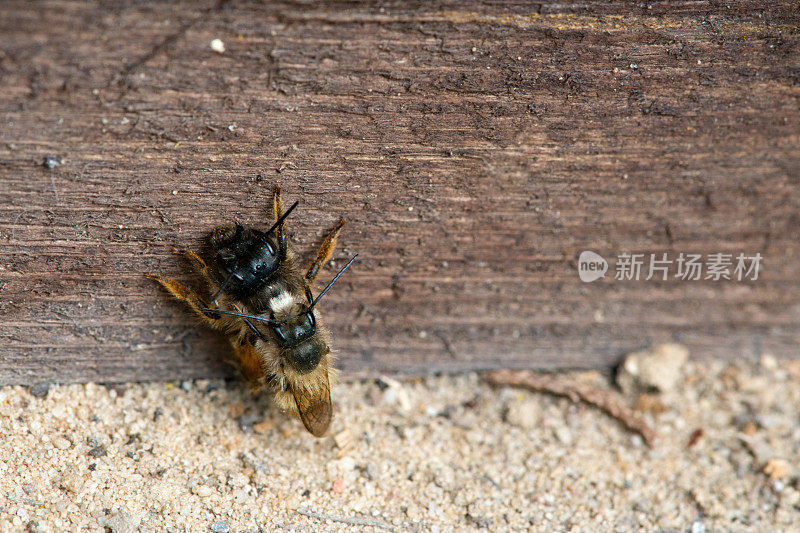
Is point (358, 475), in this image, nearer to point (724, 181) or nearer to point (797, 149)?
point (724, 181)

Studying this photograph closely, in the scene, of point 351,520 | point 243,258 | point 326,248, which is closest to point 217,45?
point 243,258

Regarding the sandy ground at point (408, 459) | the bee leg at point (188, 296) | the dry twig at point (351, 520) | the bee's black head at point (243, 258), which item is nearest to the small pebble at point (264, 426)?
the sandy ground at point (408, 459)

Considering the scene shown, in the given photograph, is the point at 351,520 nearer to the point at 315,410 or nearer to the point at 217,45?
the point at 315,410

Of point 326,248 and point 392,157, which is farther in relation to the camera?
point 326,248

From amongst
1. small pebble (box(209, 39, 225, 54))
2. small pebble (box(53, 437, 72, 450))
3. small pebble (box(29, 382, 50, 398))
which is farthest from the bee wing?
small pebble (box(209, 39, 225, 54))

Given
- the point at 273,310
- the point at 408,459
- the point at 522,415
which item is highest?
the point at 273,310

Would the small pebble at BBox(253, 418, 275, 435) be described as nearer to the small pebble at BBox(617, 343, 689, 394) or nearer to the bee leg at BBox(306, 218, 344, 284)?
the bee leg at BBox(306, 218, 344, 284)

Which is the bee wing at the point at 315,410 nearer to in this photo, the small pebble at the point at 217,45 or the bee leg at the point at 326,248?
the bee leg at the point at 326,248
